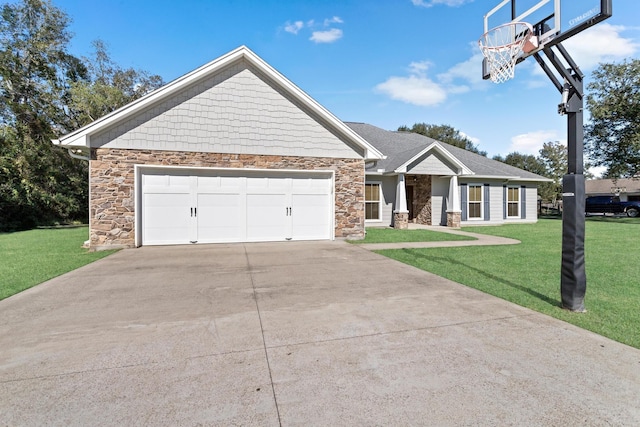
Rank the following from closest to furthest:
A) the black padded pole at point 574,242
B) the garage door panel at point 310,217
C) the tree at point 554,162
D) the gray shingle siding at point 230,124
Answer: the black padded pole at point 574,242
the gray shingle siding at point 230,124
the garage door panel at point 310,217
the tree at point 554,162

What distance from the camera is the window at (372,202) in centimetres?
1630

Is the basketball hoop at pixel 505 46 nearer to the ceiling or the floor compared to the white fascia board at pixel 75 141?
nearer to the ceiling

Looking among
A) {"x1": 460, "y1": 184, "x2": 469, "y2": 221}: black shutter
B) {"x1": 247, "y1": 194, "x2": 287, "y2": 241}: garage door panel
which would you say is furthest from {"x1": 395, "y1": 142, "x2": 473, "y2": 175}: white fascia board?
{"x1": 247, "y1": 194, "x2": 287, "y2": 241}: garage door panel

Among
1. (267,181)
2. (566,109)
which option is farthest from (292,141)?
(566,109)

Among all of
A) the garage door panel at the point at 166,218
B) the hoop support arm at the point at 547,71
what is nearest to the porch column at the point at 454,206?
the hoop support arm at the point at 547,71

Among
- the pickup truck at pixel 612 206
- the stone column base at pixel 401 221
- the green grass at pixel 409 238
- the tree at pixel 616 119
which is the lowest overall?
the green grass at pixel 409 238

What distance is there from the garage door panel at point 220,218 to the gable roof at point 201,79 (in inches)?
129

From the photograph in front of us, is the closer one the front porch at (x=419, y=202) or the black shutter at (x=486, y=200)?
the front porch at (x=419, y=202)

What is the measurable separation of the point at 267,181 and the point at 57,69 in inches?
861

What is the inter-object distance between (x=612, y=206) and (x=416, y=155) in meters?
27.1

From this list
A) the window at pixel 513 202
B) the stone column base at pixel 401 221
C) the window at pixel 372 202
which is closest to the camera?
the stone column base at pixel 401 221

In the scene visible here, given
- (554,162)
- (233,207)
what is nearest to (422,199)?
(233,207)

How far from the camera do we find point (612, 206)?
29.9m

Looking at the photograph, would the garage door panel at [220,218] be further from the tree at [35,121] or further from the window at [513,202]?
the window at [513,202]
